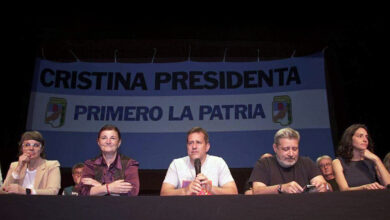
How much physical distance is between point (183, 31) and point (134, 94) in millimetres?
1050

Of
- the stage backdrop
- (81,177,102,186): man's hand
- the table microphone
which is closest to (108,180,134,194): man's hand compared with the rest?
(81,177,102,186): man's hand

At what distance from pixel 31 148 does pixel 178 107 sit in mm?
2275

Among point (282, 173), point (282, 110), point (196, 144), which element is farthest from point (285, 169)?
point (282, 110)

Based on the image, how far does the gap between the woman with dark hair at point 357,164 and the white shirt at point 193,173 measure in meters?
0.94

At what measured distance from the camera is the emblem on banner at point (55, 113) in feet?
15.2

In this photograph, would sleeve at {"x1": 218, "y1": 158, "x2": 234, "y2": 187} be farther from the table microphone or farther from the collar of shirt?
the collar of shirt

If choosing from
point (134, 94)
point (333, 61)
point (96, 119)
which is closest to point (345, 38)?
point (333, 61)

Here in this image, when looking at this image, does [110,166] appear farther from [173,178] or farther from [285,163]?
[285,163]

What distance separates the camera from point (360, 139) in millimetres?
2979

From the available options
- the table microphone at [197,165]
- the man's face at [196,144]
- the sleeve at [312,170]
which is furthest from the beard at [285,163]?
the table microphone at [197,165]

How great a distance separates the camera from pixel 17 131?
463 cm

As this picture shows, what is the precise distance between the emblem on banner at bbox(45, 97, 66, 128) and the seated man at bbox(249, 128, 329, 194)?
2975mm

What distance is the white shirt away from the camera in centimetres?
269

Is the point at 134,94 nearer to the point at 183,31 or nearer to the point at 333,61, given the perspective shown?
the point at 183,31
